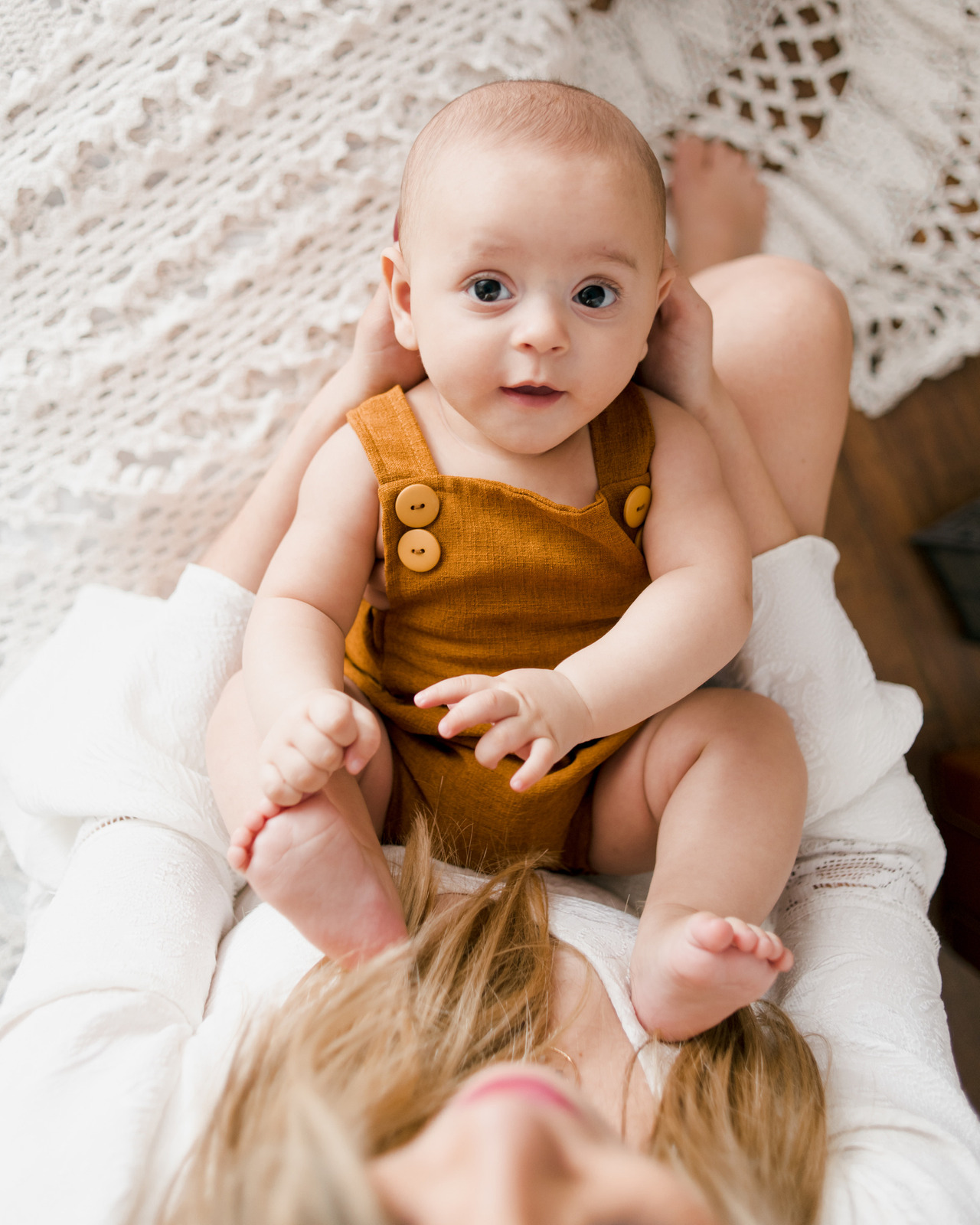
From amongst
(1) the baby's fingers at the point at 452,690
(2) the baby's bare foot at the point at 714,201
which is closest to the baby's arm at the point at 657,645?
(1) the baby's fingers at the point at 452,690

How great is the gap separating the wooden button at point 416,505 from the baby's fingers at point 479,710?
246 mm

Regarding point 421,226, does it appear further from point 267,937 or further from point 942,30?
point 942,30

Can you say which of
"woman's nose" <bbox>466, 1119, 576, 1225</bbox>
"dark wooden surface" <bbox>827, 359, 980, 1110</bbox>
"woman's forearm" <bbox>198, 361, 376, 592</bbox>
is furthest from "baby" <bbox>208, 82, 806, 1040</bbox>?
"dark wooden surface" <bbox>827, 359, 980, 1110</bbox>

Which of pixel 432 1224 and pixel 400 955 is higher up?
pixel 432 1224

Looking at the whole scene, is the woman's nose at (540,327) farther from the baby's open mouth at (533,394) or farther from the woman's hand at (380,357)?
the woman's hand at (380,357)

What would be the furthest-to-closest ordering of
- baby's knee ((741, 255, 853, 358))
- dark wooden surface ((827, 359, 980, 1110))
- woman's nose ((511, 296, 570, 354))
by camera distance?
dark wooden surface ((827, 359, 980, 1110)) < baby's knee ((741, 255, 853, 358)) < woman's nose ((511, 296, 570, 354))

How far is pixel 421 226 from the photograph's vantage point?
752 millimetres

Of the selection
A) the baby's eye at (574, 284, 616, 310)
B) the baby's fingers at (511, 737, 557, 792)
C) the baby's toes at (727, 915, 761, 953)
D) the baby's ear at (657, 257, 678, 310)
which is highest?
the baby's eye at (574, 284, 616, 310)

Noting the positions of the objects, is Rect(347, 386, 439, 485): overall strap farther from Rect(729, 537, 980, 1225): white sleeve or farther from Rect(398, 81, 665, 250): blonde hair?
Rect(729, 537, 980, 1225): white sleeve

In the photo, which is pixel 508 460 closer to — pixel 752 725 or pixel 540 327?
pixel 540 327

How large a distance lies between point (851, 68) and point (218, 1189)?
4.57ft

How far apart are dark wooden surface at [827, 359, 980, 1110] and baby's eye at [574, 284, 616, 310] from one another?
77 centimetres

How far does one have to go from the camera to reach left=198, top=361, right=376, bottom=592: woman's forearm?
0.98 metres

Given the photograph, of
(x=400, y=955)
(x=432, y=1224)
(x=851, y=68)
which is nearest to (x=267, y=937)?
(x=400, y=955)
